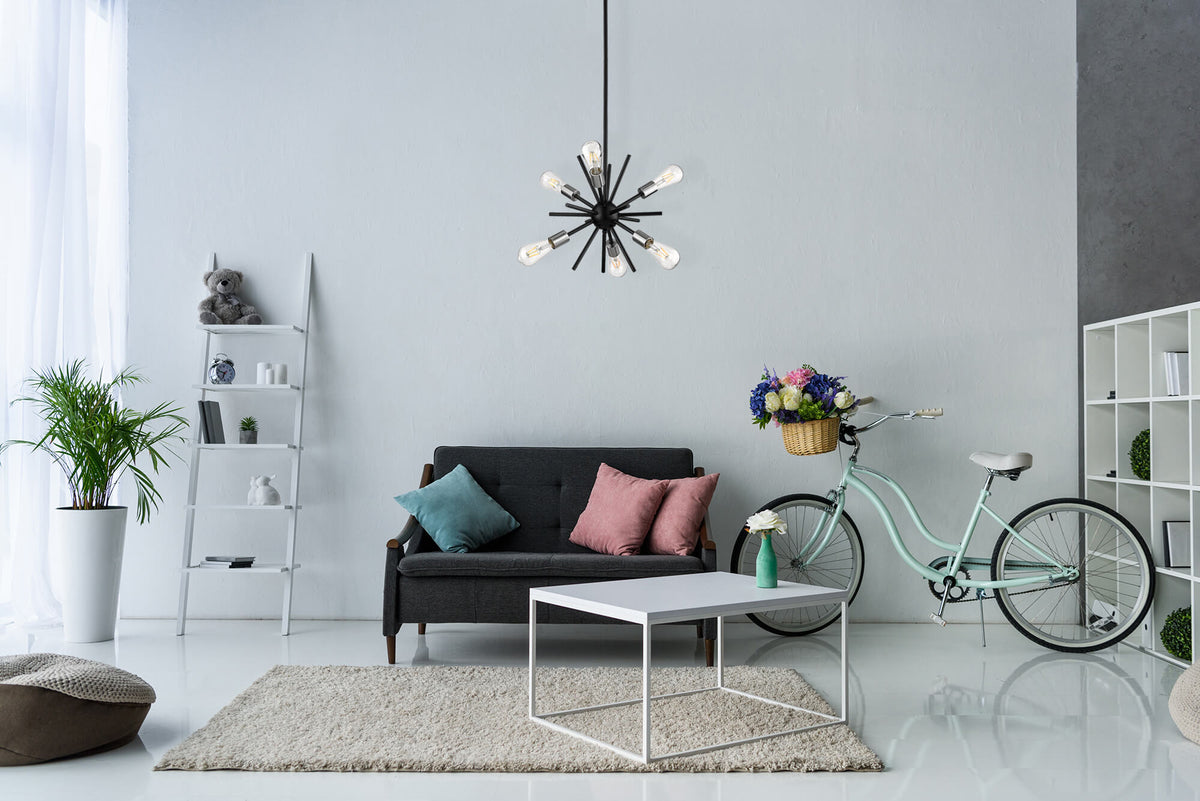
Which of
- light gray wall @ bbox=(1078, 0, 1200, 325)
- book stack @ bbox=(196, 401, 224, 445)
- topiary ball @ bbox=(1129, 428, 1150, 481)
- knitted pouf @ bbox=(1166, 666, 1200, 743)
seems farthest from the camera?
book stack @ bbox=(196, 401, 224, 445)

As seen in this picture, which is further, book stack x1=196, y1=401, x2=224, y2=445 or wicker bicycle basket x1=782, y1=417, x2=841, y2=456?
book stack x1=196, y1=401, x2=224, y2=445

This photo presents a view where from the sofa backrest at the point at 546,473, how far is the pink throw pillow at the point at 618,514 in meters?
0.14

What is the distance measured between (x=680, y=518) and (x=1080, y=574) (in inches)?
81.6

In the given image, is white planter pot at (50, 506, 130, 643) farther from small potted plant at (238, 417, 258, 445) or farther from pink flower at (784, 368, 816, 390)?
pink flower at (784, 368, 816, 390)

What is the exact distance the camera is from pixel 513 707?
130 inches

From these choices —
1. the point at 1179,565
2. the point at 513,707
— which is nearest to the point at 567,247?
the point at 513,707

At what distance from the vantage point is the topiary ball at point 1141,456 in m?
4.39

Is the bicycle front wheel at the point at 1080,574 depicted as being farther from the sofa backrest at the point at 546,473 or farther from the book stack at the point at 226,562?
the book stack at the point at 226,562

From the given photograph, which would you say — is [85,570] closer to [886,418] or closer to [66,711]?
[66,711]

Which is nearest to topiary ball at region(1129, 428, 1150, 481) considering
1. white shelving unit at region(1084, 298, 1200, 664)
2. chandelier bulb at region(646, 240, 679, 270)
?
white shelving unit at region(1084, 298, 1200, 664)

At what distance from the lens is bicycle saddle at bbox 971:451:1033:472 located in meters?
4.41

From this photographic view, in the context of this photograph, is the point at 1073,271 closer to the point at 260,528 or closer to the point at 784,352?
the point at 784,352

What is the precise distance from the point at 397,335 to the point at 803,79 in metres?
2.56

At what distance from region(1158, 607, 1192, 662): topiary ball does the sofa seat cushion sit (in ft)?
6.73
